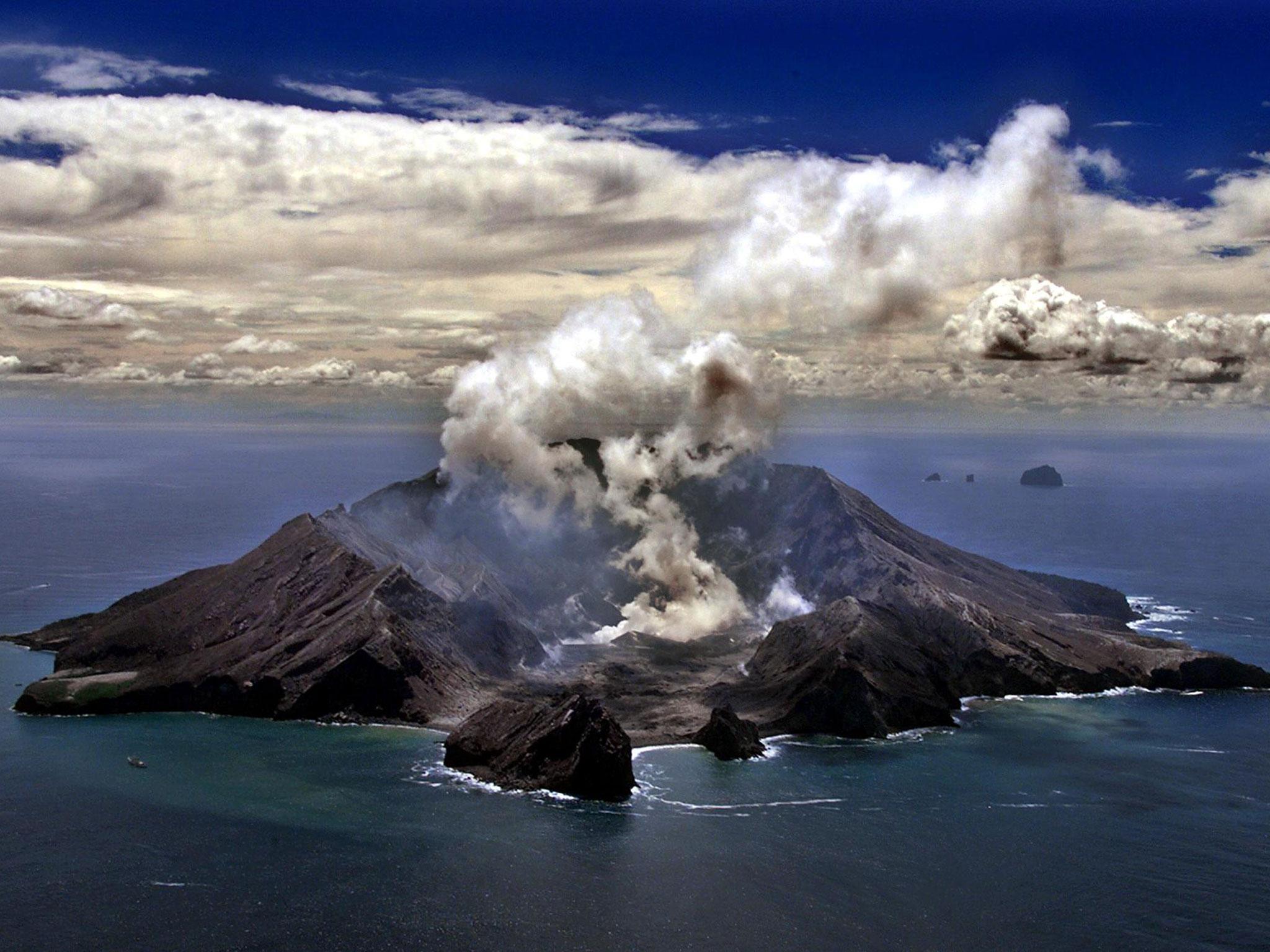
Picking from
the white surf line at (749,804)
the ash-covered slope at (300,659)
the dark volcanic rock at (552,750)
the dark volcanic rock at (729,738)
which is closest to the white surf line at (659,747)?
the dark volcanic rock at (729,738)

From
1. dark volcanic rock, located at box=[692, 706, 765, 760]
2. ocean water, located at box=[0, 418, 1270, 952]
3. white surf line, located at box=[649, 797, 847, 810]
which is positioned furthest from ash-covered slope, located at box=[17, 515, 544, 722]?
white surf line, located at box=[649, 797, 847, 810]

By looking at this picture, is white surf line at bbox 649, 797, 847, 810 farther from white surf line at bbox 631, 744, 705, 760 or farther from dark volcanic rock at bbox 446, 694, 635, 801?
white surf line at bbox 631, 744, 705, 760

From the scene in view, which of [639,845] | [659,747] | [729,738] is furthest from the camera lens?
[659,747]

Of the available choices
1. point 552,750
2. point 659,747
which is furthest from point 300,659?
point 659,747

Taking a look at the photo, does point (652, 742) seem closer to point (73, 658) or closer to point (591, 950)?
point (591, 950)

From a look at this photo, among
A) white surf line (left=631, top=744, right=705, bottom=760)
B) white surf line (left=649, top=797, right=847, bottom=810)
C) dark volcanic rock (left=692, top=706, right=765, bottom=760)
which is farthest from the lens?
white surf line (left=631, top=744, right=705, bottom=760)

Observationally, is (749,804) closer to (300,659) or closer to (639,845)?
(639,845)
